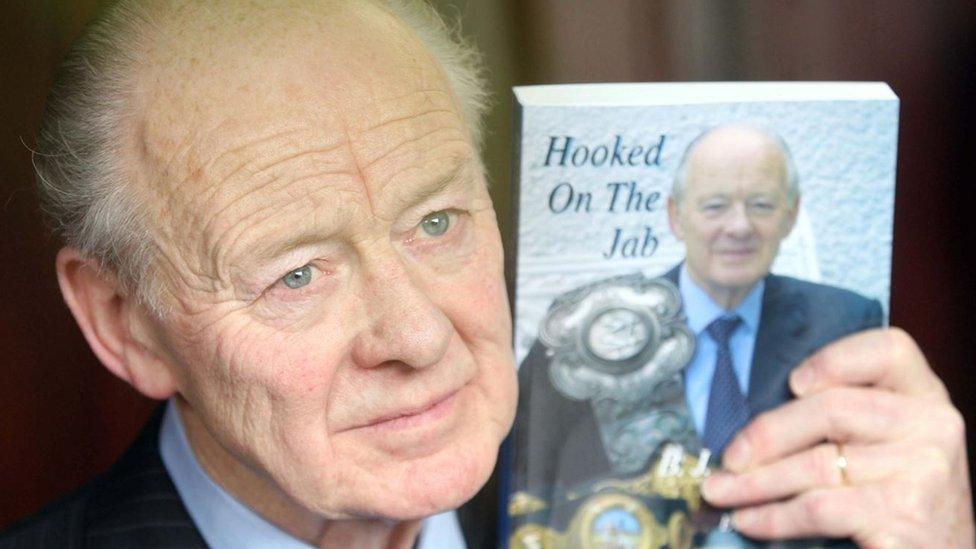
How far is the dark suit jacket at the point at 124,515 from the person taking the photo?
109cm

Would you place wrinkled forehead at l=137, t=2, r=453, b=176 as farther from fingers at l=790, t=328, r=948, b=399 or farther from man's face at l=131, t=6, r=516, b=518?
fingers at l=790, t=328, r=948, b=399

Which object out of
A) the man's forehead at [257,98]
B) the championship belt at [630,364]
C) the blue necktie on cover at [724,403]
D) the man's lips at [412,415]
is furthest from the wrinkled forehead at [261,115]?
the blue necktie on cover at [724,403]

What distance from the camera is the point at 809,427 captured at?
1195mm

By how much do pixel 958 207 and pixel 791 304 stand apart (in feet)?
Answer: 0.82

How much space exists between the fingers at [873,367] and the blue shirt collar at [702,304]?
0.34 feet

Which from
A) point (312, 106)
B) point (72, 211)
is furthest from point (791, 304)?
point (72, 211)

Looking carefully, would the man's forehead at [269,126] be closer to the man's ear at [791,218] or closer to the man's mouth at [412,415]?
the man's mouth at [412,415]

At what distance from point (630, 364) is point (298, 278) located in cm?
42

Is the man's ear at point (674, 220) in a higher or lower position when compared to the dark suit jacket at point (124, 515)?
higher

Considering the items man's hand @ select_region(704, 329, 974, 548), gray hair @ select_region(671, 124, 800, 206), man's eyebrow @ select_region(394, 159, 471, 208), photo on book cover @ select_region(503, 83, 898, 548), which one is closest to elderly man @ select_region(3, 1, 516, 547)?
man's eyebrow @ select_region(394, 159, 471, 208)

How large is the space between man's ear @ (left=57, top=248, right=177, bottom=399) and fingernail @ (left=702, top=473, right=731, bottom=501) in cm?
60

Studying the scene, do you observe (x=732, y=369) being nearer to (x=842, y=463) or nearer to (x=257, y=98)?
(x=842, y=463)

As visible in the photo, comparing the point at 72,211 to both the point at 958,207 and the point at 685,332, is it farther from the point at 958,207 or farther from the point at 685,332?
the point at 958,207

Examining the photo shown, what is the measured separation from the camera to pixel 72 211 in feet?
3.32
